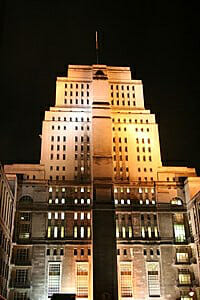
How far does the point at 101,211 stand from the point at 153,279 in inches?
611

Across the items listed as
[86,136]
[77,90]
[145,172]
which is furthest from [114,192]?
[77,90]

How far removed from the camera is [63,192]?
81.1m

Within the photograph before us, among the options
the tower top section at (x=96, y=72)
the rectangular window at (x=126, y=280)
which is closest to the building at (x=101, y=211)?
the rectangular window at (x=126, y=280)

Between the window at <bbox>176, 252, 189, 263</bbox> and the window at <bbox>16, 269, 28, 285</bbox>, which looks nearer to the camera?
the window at <bbox>16, 269, 28, 285</bbox>

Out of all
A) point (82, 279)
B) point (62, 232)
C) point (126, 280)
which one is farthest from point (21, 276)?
point (126, 280)

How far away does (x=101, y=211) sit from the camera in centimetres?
7725

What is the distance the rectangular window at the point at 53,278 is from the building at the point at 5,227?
7514 mm

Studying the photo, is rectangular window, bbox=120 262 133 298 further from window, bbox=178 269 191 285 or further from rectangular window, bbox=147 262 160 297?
window, bbox=178 269 191 285

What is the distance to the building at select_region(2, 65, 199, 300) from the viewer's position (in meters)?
73.1

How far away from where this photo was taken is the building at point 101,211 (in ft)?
240

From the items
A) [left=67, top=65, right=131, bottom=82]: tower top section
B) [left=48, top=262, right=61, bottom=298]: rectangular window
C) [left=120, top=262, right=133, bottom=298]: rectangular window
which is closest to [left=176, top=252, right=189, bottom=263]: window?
[left=120, top=262, right=133, bottom=298]: rectangular window

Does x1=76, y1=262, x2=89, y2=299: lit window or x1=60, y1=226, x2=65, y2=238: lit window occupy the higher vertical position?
x1=60, y1=226, x2=65, y2=238: lit window

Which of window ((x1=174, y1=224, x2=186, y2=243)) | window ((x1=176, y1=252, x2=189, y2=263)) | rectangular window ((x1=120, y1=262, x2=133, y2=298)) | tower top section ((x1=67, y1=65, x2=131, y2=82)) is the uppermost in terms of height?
tower top section ((x1=67, y1=65, x2=131, y2=82))

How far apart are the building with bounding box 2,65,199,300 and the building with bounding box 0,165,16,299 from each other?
252 centimetres
